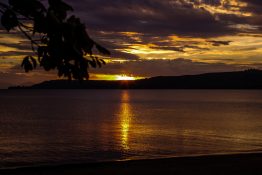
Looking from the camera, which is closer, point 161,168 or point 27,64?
point 27,64

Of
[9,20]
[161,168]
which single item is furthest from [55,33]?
[161,168]

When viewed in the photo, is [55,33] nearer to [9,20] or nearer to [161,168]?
[9,20]

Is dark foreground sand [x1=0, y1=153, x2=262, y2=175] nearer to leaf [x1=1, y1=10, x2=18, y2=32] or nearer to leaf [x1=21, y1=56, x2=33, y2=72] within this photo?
leaf [x1=21, y1=56, x2=33, y2=72]

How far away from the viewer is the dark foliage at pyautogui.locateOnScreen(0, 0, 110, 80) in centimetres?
457

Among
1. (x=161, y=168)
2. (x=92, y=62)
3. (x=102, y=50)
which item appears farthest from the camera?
(x=161, y=168)

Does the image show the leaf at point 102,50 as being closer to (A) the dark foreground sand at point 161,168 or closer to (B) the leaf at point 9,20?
(B) the leaf at point 9,20

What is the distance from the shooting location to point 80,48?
4.66 meters

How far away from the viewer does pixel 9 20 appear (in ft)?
15.2

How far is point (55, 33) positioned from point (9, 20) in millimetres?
480

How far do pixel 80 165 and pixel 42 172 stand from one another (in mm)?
1762

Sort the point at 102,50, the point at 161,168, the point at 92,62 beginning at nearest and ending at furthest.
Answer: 1. the point at 102,50
2. the point at 92,62
3. the point at 161,168

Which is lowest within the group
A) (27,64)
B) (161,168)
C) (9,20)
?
(161,168)

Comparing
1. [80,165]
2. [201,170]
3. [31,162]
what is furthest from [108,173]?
[31,162]

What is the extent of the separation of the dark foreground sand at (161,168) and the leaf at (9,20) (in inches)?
486
